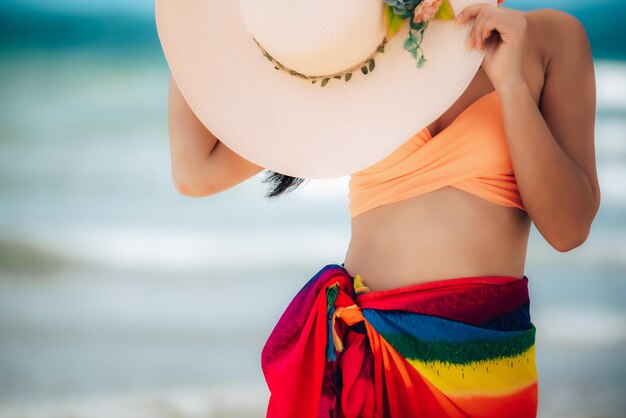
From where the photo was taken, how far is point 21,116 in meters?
3.10

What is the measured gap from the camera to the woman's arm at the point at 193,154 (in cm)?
114

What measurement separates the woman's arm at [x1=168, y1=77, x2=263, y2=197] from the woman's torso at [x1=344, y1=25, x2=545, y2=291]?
258 mm

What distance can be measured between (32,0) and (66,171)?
2.35 ft

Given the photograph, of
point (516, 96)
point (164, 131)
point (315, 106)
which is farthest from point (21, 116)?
point (516, 96)

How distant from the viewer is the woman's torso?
3.44 ft

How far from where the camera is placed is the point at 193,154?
115 cm

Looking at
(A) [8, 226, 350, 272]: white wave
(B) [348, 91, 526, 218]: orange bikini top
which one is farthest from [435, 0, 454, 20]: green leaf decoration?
(A) [8, 226, 350, 272]: white wave

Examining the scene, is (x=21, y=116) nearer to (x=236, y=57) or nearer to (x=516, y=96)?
(x=236, y=57)

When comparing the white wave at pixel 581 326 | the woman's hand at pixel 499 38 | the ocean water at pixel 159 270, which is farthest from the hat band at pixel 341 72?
the white wave at pixel 581 326

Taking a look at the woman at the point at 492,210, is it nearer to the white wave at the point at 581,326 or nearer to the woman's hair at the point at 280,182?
the woman's hair at the point at 280,182

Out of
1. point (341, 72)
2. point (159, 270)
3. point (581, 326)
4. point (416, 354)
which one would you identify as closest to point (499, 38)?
point (341, 72)

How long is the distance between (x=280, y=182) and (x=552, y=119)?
443mm

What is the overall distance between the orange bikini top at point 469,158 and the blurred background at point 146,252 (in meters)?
1.75

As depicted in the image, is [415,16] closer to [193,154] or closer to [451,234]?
[451,234]
